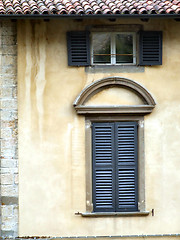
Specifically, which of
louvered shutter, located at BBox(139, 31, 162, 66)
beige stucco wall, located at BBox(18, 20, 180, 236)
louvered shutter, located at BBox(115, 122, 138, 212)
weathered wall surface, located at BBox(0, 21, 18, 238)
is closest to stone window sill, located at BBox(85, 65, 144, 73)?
beige stucco wall, located at BBox(18, 20, 180, 236)

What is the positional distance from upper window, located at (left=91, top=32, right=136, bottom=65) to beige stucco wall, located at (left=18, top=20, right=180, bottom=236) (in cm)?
32

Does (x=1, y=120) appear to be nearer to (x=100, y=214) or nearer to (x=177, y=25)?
(x=100, y=214)

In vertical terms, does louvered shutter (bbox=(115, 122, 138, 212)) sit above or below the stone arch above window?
below

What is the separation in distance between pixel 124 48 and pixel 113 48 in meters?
0.24

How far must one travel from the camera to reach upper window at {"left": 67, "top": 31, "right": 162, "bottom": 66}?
32.9 feet

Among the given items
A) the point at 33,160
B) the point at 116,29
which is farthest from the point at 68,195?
the point at 116,29

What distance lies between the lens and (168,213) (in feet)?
33.9

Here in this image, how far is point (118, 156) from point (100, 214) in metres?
1.31

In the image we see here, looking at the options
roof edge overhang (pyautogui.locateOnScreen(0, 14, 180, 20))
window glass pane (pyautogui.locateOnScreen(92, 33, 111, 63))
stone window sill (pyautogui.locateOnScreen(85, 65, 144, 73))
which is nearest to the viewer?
roof edge overhang (pyautogui.locateOnScreen(0, 14, 180, 20))

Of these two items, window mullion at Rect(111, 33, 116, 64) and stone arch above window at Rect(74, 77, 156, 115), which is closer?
stone arch above window at Rect(74, 77, 156, 115)

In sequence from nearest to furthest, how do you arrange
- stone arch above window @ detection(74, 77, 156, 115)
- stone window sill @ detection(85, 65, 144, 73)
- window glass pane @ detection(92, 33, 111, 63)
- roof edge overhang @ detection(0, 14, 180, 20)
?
roof edge overhang @ detection(0, 14, 180, 20) < stone arch above window @ detection(74, 77, 156, 115) < stone window sill @ detection(85, 65, 144, 73) < window glass pane @ detection(92, 33, 111, 63)

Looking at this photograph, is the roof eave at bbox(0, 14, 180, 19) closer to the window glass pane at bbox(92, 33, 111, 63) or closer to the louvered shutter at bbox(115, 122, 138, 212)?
the window glass pane at bbox(92, 33, 111, 63)

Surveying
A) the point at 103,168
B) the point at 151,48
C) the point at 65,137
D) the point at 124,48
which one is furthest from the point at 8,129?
the point at 151,48

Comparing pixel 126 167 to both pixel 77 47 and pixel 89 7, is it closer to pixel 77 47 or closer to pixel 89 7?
pixel 77 47
